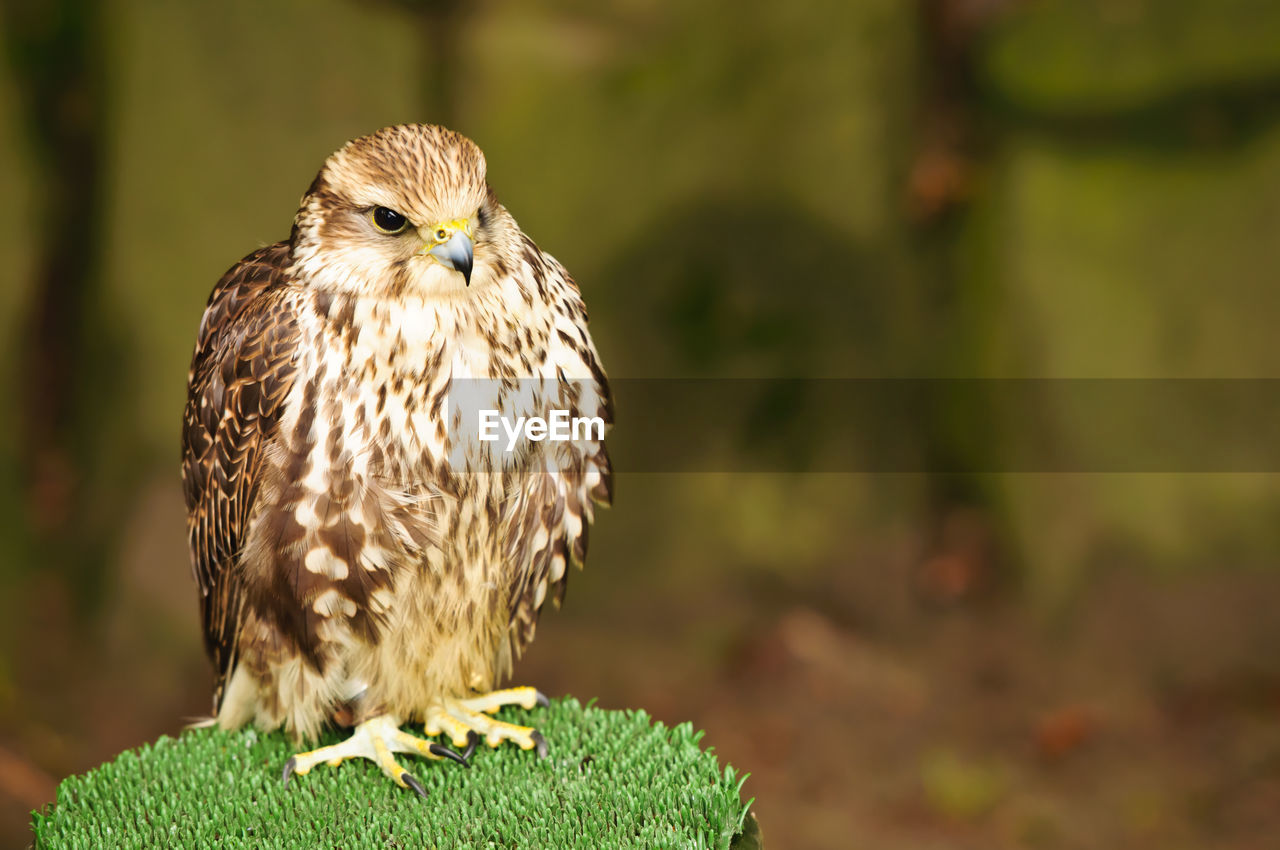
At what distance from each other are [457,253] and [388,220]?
16 cm

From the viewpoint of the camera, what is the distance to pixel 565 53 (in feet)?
13.6

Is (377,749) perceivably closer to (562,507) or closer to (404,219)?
(562,507)

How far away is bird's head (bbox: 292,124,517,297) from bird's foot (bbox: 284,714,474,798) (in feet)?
2.83

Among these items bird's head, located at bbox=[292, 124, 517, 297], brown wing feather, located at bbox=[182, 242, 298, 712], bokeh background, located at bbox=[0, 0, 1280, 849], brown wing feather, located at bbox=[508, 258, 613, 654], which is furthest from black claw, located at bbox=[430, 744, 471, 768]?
bokeh background, located at bbox=[0, 0, 1280, 849]

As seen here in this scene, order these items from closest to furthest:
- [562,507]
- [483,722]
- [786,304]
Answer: [562,507] → [483,722] → [786,304]

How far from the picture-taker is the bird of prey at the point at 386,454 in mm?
1873

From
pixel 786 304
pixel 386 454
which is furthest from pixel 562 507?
pixel 786 304

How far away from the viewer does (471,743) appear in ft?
7.27

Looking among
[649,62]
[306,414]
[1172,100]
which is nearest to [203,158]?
[649,62]

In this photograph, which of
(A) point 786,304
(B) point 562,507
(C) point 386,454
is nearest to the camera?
(C) point 386,454

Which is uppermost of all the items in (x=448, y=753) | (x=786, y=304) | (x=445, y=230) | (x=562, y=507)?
(x=786, y=304)

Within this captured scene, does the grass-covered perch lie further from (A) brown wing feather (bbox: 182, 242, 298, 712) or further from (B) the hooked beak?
(B) the hooked beak

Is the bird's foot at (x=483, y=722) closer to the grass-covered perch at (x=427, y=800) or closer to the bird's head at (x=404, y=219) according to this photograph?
the grass-covered perch at (x=427, y=800)

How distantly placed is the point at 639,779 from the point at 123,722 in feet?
9.06
